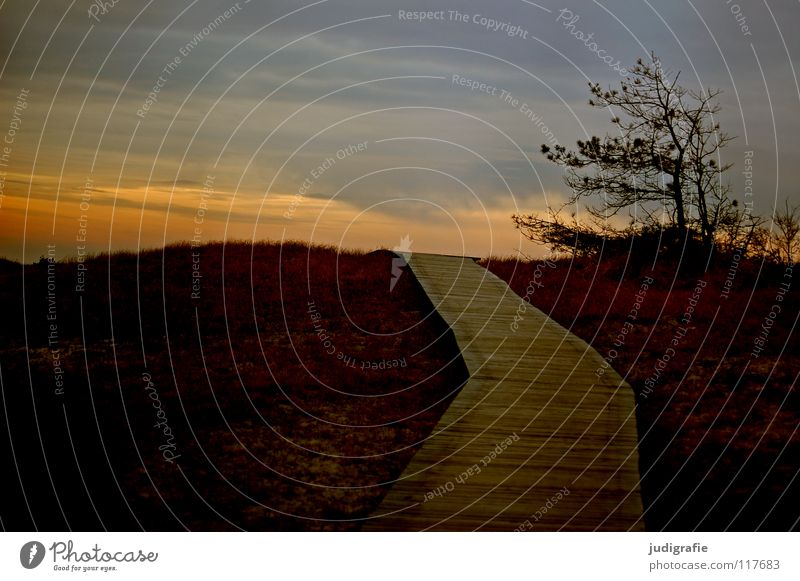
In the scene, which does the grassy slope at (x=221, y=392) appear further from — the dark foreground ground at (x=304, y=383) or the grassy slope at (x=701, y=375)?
the grassy slope at (x=701, y=375)

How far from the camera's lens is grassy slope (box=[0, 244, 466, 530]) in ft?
28.0

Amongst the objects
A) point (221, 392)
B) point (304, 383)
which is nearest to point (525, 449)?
point (304, 383)

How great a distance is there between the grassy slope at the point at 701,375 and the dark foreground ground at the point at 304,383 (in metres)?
0.04

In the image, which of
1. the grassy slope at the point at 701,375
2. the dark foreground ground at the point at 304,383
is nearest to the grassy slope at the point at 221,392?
the dark foreground ground at the point at 304,383

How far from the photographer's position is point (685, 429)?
1074 cm

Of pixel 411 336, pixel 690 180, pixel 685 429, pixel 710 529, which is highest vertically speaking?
pixel 690 180

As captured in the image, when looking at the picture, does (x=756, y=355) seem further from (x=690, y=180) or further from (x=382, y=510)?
(x=382, y=510)

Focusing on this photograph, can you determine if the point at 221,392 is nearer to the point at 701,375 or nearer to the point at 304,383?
the point at 304,383

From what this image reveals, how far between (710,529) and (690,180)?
10.7m

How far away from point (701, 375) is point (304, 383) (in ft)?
18.6

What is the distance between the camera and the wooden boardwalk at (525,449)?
7.68 meters

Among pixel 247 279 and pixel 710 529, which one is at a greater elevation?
pixel 247 279

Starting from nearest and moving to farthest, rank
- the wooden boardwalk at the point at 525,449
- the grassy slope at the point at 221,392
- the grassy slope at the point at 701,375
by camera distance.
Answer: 1. the wooden boardwalk at the point at 525,449
2. the grassy slope at the point at 221,392
3. the grassy slope at the point at 701,375
